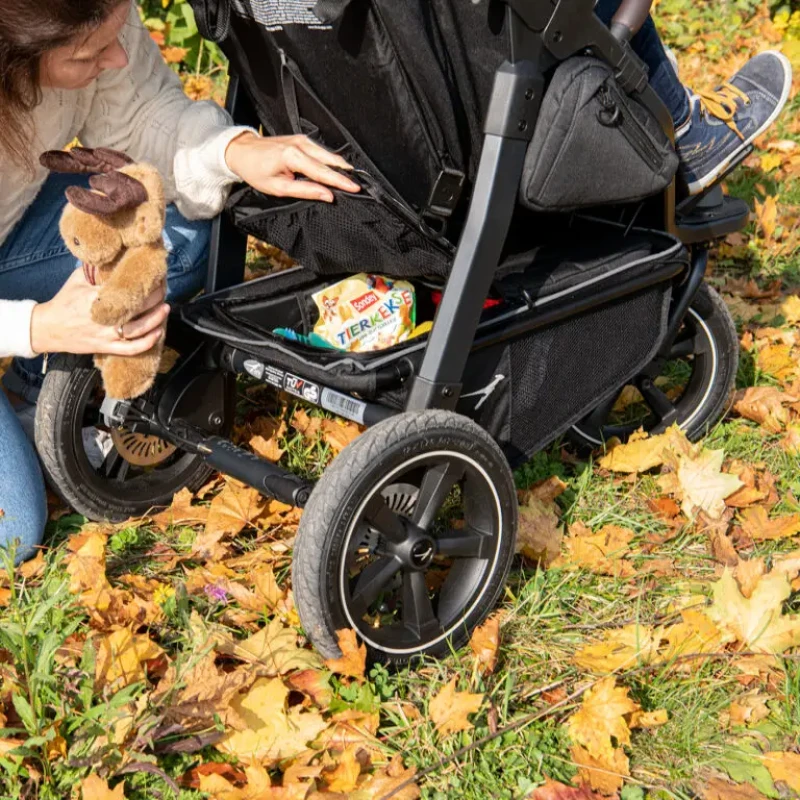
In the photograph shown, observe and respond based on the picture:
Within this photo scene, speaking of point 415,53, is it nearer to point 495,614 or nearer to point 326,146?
point 326,146

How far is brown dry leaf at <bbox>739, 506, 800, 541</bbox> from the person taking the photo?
2.36 metres

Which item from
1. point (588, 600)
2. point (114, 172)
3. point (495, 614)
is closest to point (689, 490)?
point (588, 600)

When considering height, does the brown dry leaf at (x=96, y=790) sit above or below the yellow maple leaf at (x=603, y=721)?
below

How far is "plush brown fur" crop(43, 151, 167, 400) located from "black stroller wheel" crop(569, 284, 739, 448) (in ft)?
3.99

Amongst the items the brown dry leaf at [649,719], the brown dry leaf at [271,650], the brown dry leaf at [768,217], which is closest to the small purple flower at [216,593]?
the brown dry leaf at [271,650]

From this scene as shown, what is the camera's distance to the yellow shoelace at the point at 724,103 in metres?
2.45

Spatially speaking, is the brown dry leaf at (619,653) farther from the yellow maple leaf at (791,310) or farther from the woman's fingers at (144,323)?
the yellow maple leaf at (791,310)

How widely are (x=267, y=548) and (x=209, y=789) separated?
2.27 feet

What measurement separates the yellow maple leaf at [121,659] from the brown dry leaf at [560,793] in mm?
703

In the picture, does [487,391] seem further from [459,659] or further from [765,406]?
[765,406]

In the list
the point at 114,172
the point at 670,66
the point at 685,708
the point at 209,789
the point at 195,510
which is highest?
the point at 670,66

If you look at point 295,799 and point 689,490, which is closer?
point 295,799

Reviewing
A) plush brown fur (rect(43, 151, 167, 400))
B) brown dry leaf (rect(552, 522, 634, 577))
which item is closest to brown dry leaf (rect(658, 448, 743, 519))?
brown dry leaf (rect(552, 522, 634, 577))

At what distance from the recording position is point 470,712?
182 centimetres
